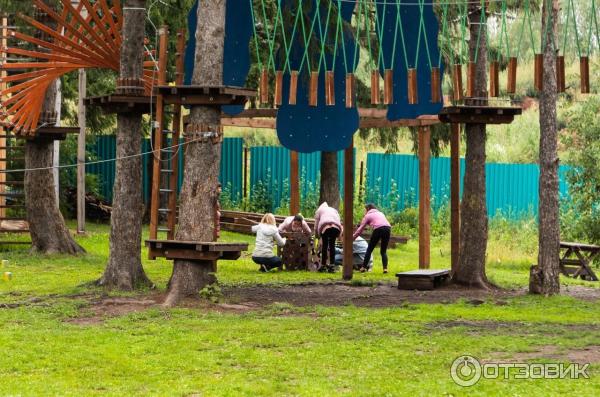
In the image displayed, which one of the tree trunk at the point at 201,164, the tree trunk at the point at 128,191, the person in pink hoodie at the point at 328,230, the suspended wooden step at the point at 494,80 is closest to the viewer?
the suspended wooden step at the point at 494,80

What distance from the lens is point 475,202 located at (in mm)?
18812

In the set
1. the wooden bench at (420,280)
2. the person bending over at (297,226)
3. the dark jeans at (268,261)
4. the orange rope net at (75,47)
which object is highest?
the orange rope net at (75,47)

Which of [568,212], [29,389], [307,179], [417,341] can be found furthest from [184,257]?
[307,179]

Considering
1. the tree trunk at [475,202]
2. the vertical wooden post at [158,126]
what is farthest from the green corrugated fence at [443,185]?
the vertical wooden post at [158,126]

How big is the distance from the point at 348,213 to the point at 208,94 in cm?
544

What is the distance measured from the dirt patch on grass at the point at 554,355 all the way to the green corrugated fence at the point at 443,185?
2050 centimetres

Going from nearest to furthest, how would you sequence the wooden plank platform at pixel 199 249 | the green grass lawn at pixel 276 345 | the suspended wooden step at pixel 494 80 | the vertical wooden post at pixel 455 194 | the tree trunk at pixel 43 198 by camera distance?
the green grass lawn at pixel 276 345 < the suspended wooden step at pixel 494 80 < the wooden plank platform at pixel 199 249 < the vertical wooden post at pixel 455 194 < the tree trunk at pixel 43 198

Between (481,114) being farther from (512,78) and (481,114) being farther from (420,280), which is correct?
(512,78)

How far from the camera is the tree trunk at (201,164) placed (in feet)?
52.1

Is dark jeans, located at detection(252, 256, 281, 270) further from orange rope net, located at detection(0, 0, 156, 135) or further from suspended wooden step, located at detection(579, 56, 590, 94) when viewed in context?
suspended wooden step, located at detection(579, 56, 590, 94)

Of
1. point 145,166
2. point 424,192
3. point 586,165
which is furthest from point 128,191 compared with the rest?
point 145,166

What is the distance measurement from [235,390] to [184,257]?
219 inches

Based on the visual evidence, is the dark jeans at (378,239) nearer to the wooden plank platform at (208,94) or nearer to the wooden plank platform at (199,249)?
the wooden plank platform at (199,249)

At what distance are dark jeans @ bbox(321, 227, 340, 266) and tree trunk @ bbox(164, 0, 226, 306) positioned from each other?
19.7 feet
